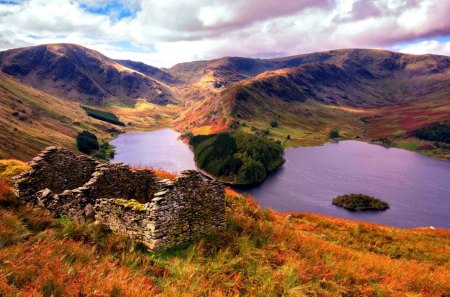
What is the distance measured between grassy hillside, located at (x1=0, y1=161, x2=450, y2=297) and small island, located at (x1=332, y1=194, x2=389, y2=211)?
4093 inches

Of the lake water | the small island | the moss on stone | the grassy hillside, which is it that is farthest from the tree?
the moss on stone

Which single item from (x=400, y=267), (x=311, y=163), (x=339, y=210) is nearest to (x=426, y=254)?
(x=400, y=267)

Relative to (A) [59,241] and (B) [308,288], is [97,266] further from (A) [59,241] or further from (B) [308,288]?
(B) [308,288]

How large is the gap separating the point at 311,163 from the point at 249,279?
187 metres

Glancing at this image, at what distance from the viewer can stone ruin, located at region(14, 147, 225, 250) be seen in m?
13.8

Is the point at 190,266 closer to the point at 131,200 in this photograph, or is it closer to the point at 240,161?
the point at 131,200

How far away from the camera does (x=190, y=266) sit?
12.2m

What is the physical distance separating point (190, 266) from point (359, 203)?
11951 cm

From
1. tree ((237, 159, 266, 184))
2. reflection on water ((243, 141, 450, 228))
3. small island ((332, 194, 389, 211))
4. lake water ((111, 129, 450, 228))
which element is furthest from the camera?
tree ((237, 159, 266, 184))

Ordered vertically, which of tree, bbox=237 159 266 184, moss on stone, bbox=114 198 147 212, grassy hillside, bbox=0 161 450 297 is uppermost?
moss on stone, bbox=114 198 147 212

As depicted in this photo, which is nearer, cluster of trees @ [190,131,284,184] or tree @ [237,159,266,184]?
tree @ [237,159,266,184]

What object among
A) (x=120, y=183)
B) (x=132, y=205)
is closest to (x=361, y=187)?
(x=120, y=183)

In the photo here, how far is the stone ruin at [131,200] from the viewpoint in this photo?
543 inches

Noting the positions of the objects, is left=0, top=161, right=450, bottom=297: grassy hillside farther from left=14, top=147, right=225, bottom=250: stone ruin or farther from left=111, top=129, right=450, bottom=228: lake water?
left=111, top=129, right=450, bottom=228: lake water
